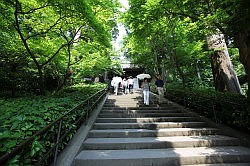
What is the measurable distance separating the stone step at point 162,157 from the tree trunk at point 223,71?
3971mm

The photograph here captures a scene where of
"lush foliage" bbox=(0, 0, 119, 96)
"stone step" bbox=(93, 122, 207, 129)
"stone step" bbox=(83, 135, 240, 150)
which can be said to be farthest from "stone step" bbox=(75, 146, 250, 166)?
"lush foliage" bbox=(0, 0, 119, 96)

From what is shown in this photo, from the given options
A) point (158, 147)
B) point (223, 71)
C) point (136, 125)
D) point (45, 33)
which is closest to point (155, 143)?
point (158, 147)

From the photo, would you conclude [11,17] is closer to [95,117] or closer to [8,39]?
[8,39]

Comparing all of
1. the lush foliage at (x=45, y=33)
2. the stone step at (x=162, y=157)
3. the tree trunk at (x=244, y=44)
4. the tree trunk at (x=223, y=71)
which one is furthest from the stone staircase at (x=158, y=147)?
the lush foliage at (x=45, y=33)

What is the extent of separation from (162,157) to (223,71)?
5.86 metres

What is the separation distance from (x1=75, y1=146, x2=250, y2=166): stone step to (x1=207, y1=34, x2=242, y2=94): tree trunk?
397cm

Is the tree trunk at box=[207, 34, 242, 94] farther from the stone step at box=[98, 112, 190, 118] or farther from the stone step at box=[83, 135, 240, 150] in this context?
the stone step at box=[83, 135, 240, 150]

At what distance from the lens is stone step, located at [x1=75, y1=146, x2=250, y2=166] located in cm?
326

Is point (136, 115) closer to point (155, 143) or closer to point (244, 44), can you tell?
point (155, 143)

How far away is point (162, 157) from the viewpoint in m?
3.33

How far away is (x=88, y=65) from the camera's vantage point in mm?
10844

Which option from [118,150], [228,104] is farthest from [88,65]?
[228,104]

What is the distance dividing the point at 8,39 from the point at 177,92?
366 inches

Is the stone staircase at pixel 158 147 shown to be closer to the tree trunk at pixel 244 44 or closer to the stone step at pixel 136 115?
the stone step at pixel 136 115
